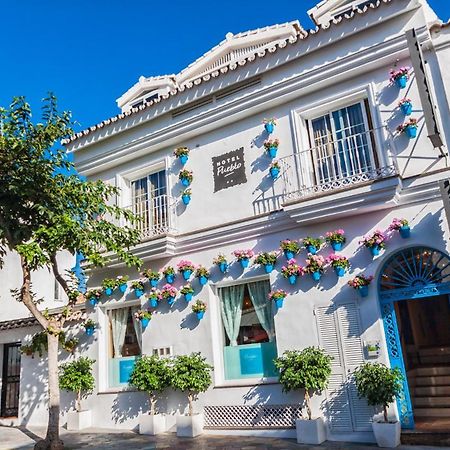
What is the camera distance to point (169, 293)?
1132 centimetres

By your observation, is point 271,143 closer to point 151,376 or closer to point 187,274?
point 187,274

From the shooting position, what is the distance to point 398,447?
310 inches

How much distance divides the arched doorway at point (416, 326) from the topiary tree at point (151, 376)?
4.95 m

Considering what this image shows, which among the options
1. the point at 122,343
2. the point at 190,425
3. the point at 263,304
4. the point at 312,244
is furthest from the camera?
the point at 122,343

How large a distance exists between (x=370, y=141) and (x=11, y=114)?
295 inches

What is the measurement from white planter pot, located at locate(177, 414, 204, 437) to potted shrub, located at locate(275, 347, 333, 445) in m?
2.34

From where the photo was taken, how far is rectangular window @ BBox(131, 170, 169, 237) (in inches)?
483

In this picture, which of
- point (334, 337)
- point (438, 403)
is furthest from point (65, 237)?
point (438, 403)

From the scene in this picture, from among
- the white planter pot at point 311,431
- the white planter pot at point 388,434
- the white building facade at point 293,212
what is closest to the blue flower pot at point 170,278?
the white building facade at point 293,212

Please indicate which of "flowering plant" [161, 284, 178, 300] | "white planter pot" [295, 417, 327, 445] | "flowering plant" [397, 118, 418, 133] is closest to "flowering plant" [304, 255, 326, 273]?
"white planter pot" [295, 417, 327, 445]

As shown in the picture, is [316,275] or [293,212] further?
[293,212]

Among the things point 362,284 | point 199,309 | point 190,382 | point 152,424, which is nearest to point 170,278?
point 199,309

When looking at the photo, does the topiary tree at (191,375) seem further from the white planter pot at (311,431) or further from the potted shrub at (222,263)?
the white planter pot at (311,431)

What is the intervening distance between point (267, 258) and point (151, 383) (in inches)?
152
